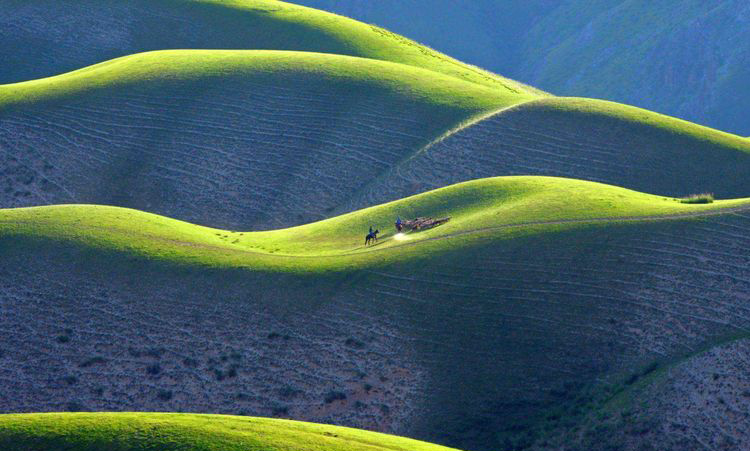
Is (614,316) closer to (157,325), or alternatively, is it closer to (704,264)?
(704,264)

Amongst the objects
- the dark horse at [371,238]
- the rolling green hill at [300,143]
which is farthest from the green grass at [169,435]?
the rolling green hill at [300,143]

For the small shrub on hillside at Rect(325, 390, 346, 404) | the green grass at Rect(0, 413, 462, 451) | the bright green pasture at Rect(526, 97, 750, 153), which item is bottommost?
the green grass at Rect(0, 413, 462, 451)

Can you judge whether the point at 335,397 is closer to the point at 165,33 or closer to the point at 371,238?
the point at 371,238

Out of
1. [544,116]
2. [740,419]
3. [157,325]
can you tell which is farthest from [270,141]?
[740,419]

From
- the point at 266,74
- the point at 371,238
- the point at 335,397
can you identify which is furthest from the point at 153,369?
the point at 266,74

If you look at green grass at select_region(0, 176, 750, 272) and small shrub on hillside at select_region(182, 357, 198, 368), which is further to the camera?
green grass at select_region(0, 176, 750, 272)

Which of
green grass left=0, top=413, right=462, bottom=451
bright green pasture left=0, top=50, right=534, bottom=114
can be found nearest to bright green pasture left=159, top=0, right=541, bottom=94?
bright green pasture left=0, top=50, right=534, bottom=114

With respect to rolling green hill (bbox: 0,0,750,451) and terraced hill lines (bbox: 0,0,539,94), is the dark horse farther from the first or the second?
terraced hill lines (bbox: 0,0,539,94)
